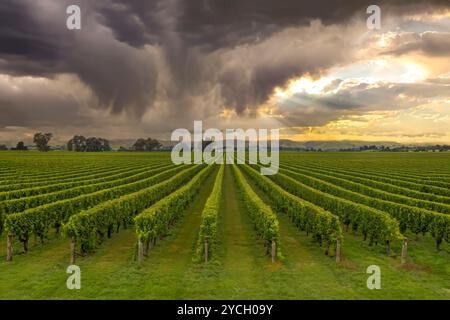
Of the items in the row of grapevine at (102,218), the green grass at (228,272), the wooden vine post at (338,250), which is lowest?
the green grass at (228,272)

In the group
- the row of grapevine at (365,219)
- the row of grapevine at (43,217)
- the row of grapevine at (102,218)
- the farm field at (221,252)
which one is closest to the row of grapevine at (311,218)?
the farm field at (221,252)

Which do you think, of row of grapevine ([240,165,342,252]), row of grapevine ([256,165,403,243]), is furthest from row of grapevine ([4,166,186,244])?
row of grapevine ([256,165,403,243])

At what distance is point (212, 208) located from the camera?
21.8 metres

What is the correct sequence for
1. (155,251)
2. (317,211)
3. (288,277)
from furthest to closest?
(317,211) < (155,251) < (288,277)

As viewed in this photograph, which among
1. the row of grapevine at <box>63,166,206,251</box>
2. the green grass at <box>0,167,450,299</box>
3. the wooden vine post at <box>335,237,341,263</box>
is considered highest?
the row of grapevine at <box>63,166,206,251</box>

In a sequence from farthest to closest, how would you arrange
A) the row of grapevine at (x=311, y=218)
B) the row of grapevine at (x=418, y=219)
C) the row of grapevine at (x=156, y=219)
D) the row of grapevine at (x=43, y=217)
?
the row of grapevine at (x=418, y=219) < the row of grapevine at (x=311, y=218) < the row of grapevine at (x=43, y=217) < the row of grapevine at (x=156, y=219)

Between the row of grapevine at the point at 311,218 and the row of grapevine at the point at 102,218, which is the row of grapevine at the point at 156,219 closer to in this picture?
the row of grapevine at the point at 102,218

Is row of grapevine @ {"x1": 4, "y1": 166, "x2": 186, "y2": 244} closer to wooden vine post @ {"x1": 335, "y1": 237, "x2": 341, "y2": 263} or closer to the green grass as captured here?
the green grass

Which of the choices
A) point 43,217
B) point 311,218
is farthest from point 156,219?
point 311,218

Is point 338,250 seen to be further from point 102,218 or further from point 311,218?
point 102,218

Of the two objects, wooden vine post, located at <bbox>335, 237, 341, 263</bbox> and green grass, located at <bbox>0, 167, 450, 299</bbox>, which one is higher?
wooden vine post, located at <bbox>335, 237, 341, 263</bbox>

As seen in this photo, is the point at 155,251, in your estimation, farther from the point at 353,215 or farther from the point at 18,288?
the point at 353,215
